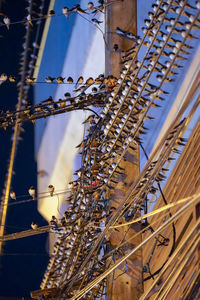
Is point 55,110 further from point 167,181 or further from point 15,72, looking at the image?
point 15,72

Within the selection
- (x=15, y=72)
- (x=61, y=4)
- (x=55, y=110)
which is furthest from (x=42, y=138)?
(x=55, y=110)

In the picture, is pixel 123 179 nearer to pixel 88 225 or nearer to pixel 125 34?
pixel 88 225

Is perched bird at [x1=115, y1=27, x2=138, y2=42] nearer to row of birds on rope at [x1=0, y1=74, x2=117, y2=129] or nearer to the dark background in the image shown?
row of birds on rope at [x1=0, y1=74, x2=117, y2=129]

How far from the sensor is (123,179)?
3873 millimetres

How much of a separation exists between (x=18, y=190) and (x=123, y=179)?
3183mm

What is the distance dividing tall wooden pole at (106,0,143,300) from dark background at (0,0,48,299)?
2840mm

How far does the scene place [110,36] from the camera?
13.6 feet

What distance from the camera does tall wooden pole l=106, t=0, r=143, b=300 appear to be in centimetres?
372

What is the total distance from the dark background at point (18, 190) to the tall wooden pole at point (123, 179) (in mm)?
2840

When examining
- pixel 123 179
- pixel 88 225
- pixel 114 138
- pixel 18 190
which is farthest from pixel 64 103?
pixel 18 190

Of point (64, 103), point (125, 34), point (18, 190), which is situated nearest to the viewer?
point (125, 34)

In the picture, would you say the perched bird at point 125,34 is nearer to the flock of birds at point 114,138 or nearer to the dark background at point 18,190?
the flock of birds at point 114,138

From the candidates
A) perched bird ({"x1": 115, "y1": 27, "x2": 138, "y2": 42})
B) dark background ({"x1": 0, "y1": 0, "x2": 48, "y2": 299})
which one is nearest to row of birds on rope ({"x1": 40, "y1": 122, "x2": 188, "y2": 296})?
perched bird ({"x1": 115, "y1": 27, "x2": 138, "y2": 42})

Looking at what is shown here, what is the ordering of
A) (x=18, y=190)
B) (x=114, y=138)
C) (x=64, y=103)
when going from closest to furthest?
(x=114, y=138)
(x=64, y=103)
(x=18, y=190)
